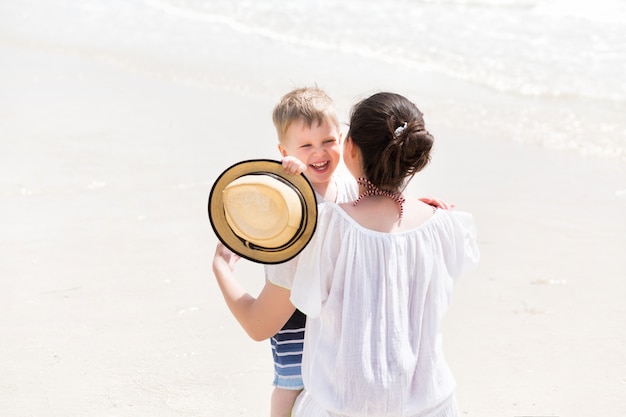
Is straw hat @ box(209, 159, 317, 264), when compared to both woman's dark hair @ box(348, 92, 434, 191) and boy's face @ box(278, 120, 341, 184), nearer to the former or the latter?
woman's dark hair @ box(348, 92, 434, 191)

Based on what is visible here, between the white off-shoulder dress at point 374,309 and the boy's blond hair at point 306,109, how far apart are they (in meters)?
0.65

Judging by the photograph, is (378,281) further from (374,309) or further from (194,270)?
(194,270)

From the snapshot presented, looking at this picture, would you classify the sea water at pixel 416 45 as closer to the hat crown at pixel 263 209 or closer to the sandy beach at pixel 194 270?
the sandy beach at pixel 194 270

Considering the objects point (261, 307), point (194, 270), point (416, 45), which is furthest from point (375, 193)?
point (416, 45)

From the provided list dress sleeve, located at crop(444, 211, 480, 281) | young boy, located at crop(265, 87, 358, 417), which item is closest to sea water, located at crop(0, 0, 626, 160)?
young boy, located at crop(265, 87, 358, 417)

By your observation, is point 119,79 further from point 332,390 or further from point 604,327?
point 332,390

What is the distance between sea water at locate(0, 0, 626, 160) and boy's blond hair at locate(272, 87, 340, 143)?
13.4ft

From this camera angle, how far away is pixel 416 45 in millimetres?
10992

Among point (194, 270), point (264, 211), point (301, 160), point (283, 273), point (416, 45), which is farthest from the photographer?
point (416, 45)

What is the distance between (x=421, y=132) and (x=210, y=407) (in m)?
1.59

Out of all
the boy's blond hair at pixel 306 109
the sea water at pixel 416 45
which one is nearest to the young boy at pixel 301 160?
the boy's blond hair at pixel 306 109

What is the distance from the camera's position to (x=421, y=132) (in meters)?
2.30

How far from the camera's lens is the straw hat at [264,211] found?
223 centimetres

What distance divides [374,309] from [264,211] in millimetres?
361
